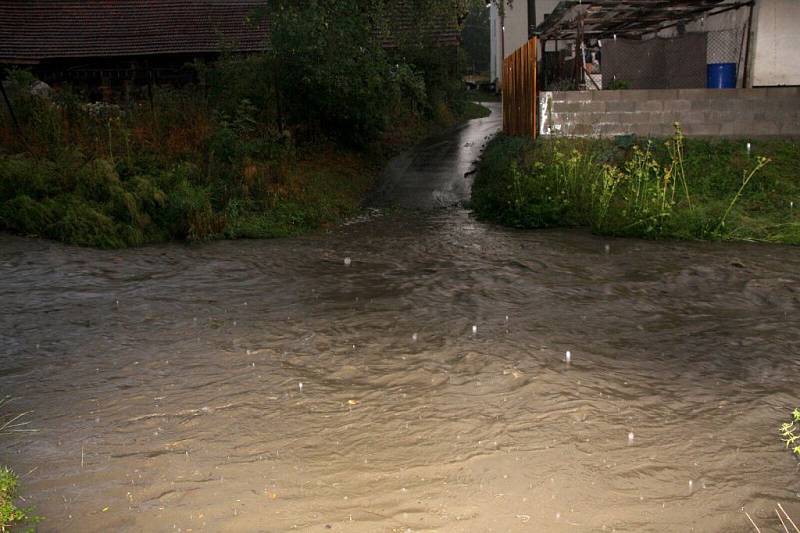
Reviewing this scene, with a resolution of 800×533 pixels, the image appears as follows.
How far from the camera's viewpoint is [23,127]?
1365cm

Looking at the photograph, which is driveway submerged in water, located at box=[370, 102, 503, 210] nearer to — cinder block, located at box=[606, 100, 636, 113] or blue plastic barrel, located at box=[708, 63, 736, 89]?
cinder block, located at box=[606, 100, 636, 113]

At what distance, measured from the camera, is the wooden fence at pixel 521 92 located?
15188 mm

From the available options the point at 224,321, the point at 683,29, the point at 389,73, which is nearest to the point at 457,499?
the point at 224,321

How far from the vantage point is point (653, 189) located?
11477 millimetres

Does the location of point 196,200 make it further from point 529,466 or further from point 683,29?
point 683,29

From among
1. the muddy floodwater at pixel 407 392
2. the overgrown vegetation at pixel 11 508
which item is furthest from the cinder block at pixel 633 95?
the overgrown vegetation at pixel 11 508

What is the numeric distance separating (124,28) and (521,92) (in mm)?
15619

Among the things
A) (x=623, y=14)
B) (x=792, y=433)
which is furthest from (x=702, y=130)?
(x=792, y=433)

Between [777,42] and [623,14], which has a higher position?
[623,14]

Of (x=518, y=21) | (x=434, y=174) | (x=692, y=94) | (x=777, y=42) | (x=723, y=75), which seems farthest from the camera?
(x=518, y=21)

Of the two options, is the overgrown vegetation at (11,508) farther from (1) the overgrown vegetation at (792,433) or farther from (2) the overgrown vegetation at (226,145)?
(2) the overgrown vegetation at (226,145)

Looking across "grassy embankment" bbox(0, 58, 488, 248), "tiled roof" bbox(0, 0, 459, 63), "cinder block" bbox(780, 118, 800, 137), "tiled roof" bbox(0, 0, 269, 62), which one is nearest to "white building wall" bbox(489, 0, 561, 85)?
"tiled roof" bbox(0, 0, 459, 63)

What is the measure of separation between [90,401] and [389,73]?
1292 cm

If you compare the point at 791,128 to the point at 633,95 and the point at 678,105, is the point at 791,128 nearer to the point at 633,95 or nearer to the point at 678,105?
the point at 678,105
